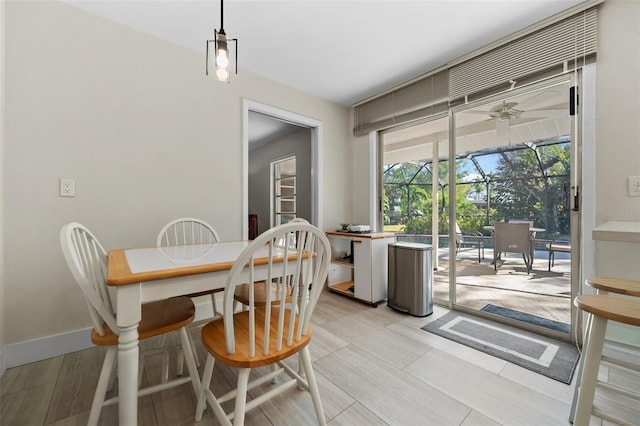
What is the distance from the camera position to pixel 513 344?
1916 mm

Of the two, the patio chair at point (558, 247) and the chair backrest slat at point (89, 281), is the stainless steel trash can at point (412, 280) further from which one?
the chair backrest slat at point (89, 281)

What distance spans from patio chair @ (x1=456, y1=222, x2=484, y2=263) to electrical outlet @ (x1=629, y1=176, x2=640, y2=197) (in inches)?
41.0

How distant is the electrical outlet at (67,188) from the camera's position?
1812 mm

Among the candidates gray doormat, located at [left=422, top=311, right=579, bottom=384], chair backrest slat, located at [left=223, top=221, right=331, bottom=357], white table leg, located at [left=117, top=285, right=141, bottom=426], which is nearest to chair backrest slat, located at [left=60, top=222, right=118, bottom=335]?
white table leg, located at [left=117, top=285, right=141, bottom=426]

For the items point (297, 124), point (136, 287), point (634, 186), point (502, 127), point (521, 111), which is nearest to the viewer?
point (136, 287)

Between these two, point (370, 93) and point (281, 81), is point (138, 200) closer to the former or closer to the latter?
point (281, 81)

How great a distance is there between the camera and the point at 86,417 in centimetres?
126

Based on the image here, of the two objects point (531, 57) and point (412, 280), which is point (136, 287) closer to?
point (412, 280)

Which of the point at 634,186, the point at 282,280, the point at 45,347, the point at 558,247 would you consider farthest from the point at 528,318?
the point at 45,347

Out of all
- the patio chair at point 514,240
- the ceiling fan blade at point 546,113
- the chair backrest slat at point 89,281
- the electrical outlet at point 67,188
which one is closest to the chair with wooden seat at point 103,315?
the chair backrest slat at point 89,281

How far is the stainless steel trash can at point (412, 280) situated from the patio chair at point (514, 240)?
0.64m

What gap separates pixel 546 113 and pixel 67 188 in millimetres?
3656

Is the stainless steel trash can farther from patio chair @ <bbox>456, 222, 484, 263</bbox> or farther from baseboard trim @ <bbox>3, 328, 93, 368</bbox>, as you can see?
baseboard trim @ <bbox>3, 328, 93, 368</bbox>

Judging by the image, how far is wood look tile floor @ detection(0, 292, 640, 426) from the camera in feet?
4.10
